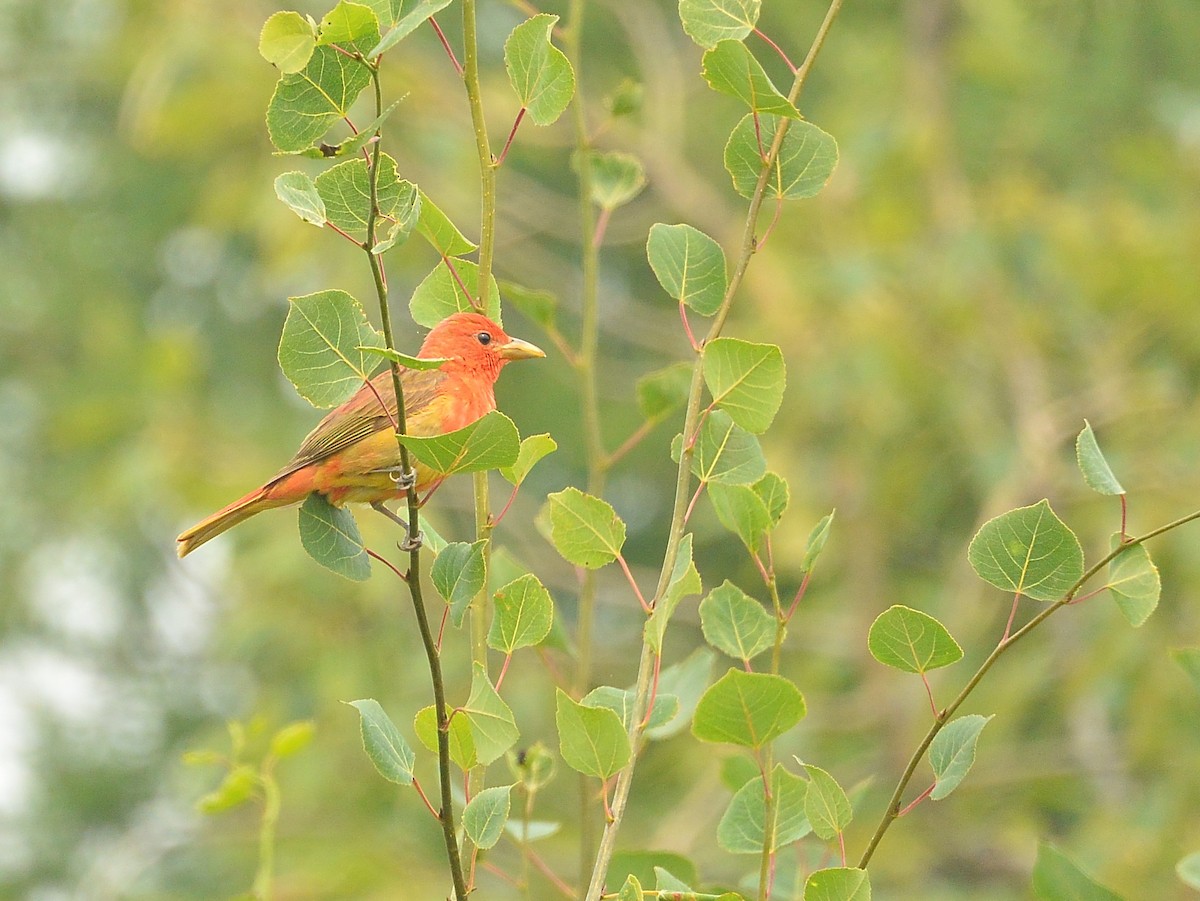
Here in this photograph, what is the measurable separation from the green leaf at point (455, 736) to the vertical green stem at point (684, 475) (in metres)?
0.17

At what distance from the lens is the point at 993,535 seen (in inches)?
68.2

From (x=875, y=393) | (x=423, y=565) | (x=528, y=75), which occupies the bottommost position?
(x=423, y=565)

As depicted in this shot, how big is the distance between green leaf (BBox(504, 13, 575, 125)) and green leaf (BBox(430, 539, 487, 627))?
19.7 inches

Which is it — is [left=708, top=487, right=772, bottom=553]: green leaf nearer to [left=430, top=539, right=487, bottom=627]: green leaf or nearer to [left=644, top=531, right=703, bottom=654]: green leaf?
[left=644, top=531, right=703, bottom=654]: green leaf

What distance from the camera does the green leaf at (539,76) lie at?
1867 mm

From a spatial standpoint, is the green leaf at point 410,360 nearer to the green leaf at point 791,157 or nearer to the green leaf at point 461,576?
the green leaf at point 461,576

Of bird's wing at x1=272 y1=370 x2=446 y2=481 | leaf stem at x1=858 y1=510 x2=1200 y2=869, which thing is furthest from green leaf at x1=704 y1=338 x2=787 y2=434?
bird's wing at x1=272 y1=370 x2=446 y2=481

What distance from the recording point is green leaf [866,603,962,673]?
5.60ft

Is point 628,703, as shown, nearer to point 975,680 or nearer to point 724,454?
point 724,454

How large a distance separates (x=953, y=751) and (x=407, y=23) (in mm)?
962

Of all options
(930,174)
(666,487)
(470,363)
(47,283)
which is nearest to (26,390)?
(47,283)

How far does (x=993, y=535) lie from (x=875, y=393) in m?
6.09

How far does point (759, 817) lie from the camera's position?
1.92m

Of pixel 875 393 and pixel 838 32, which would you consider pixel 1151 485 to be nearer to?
pixel 875 393
